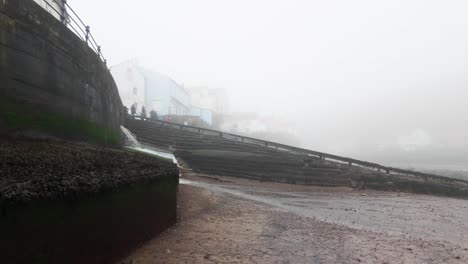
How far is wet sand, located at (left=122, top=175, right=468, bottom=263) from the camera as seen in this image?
22.7 ft

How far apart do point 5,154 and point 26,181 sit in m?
0.81

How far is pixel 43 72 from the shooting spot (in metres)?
8.20

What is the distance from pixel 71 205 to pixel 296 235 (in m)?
5.71

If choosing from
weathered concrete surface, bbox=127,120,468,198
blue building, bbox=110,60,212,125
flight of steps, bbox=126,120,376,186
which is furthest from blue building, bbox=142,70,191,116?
weathered concrete surface, bbox=127,120,468,198

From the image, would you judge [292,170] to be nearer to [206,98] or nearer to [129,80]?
[129,80]

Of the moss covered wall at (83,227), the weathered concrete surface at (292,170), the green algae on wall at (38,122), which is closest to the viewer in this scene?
the moss covered wall at (83,227)

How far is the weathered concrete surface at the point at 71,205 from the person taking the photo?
3.72 m

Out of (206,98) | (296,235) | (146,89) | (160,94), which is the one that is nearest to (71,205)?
(296,235)

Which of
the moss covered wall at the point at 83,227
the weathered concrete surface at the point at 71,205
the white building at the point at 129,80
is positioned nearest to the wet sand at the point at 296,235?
the moss covered wall at the point at 83,227

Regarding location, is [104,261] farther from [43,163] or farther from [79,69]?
[79,69]

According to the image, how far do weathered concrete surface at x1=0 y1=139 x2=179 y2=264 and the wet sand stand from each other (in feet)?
2.10

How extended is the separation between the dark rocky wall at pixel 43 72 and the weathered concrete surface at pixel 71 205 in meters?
1.89

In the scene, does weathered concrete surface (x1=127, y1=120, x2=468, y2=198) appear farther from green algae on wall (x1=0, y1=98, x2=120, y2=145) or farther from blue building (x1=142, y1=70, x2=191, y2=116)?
blue building (x1=142, y1=70, x2=191, y2=116)

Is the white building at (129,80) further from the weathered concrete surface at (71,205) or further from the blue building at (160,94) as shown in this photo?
the weathered concrete surface at (71,205)
